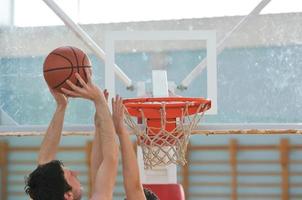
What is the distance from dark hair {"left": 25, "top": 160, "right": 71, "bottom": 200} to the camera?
215 centimetres

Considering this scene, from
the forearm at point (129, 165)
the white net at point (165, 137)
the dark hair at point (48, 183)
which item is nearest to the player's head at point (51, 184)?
the dark hair at point (48, 183)

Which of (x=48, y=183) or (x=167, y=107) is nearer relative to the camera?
(x=48, y=183)

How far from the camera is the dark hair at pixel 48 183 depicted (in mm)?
2148

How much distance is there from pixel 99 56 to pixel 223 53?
113 cm

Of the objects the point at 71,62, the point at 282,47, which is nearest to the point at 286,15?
the point at 282,47

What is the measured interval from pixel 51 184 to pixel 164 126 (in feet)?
3.47

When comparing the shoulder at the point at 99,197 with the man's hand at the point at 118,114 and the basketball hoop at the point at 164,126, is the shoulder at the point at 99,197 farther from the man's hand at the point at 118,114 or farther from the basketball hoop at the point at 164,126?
the basketball hoop at the point at 164,126

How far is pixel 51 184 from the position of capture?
85.0 inches

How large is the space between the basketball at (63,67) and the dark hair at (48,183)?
0.43 metres

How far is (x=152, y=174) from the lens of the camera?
333 cm

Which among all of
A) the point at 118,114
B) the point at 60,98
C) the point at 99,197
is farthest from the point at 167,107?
the point at 99,197

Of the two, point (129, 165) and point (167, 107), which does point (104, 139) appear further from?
point (167, 107)

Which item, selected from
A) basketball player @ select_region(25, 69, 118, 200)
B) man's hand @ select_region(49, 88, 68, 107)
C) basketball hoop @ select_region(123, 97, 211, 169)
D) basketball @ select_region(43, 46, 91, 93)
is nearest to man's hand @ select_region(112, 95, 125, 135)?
basketball player @ select_region(25, 69, 118, 200)

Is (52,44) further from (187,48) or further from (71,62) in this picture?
(71,62)
